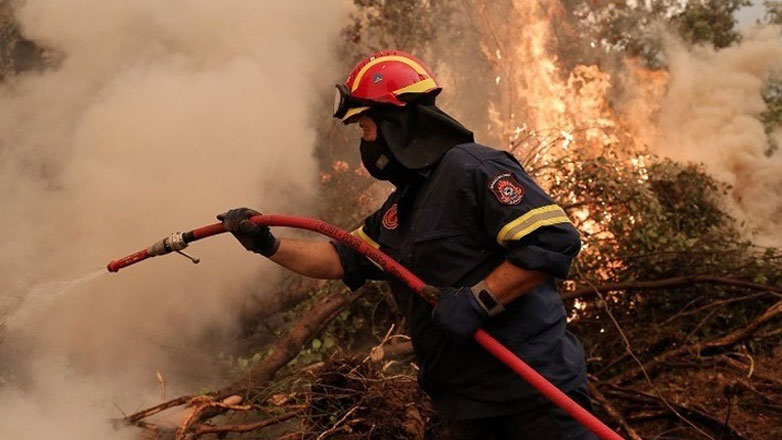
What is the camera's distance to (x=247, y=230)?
10.1 feet

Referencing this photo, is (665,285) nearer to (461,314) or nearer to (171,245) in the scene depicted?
(461,314)

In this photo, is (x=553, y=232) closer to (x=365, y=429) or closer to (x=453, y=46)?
(x=365, y=429)

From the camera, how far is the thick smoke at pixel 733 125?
9.05m

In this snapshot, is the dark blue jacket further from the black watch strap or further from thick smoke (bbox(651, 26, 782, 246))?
thick smoke (bbox(651, 26, 782, 246))

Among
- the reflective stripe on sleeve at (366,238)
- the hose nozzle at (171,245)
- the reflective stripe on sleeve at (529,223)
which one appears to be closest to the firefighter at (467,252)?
the reflective stripe on sleeve at (529,223)

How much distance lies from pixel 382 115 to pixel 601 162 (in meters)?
4.38

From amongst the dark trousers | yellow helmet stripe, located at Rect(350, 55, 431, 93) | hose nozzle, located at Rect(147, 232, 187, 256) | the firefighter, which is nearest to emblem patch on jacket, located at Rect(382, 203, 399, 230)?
the firefighter

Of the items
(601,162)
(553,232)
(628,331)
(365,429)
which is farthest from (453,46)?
(553,232)

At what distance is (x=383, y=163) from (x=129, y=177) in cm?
309

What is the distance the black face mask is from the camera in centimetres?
287

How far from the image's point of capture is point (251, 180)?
6.03 meters

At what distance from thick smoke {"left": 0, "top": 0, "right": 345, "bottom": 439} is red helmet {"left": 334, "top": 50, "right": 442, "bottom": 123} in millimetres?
2585

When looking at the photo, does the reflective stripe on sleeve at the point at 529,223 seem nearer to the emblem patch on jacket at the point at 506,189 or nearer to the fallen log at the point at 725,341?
the emblem patch on jacket at the point at 506,189

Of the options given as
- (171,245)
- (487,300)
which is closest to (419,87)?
(487,300)
